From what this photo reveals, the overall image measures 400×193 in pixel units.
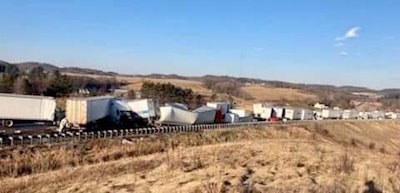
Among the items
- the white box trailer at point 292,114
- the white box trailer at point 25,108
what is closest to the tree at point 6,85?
the white box trailer at point 292,114

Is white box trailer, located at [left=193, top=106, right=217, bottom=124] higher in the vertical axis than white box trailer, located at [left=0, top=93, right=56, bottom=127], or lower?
lower

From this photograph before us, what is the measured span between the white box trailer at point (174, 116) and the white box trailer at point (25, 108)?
13.3 meters

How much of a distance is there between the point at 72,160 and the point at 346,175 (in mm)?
17894

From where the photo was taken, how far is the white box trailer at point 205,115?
2486 inches

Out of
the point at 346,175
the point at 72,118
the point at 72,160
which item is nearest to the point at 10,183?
the point at 72,160

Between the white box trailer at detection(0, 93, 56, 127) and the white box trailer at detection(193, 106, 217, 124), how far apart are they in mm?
19597

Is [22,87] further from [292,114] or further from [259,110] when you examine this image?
[292,114]

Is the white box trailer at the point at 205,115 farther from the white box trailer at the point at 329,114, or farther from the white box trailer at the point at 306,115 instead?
the white box trailer at the point at 329,114

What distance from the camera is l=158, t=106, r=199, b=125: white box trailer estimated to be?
57000 mm

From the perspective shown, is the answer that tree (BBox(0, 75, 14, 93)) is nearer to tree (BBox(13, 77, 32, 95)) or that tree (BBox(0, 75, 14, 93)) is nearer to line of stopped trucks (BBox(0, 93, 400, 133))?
tree (BBox(13, 77, 32, 95))

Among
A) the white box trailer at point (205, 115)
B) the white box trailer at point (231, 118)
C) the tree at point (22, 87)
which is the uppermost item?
the tree at point (22, 87)

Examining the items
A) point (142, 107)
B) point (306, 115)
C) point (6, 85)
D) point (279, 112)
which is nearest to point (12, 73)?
point (6, 85)

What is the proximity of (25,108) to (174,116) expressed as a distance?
16.6 meters

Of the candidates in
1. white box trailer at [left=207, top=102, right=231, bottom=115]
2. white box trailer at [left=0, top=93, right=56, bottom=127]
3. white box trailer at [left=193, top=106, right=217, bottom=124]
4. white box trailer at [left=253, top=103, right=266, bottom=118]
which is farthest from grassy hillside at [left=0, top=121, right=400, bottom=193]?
white box trailer at [left=253, top=103, right=266, bottom=118]
